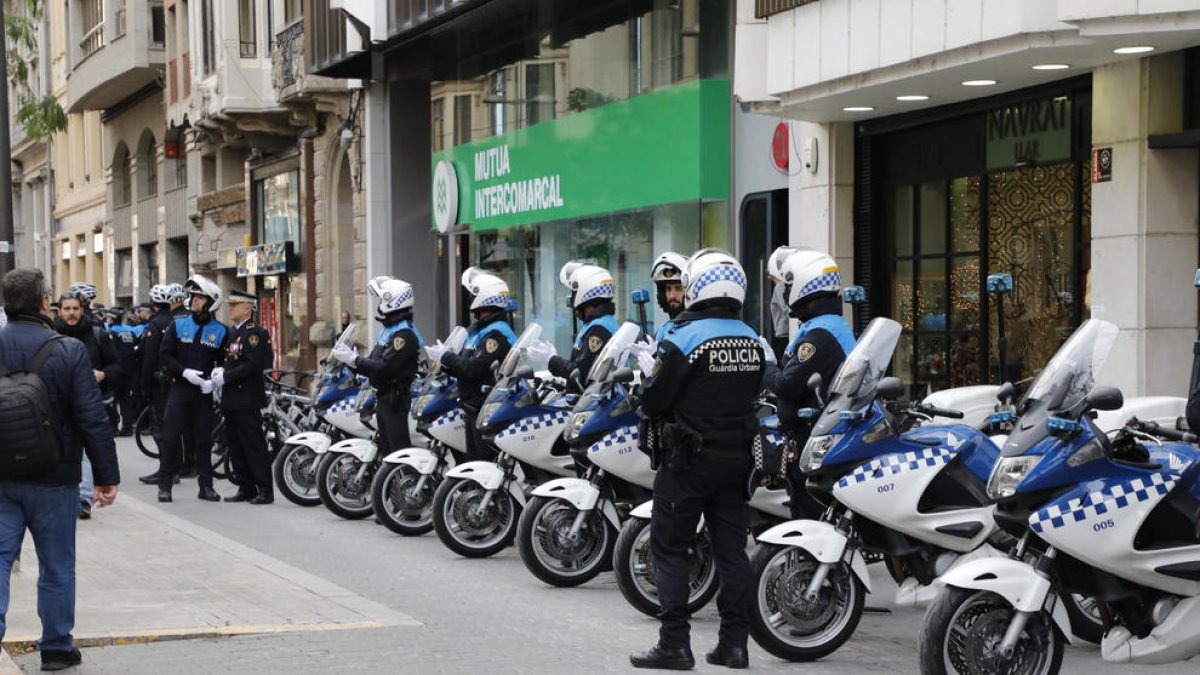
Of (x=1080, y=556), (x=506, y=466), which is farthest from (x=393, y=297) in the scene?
(x=1080, y=556)

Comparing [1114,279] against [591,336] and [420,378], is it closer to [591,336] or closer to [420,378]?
[591,336]

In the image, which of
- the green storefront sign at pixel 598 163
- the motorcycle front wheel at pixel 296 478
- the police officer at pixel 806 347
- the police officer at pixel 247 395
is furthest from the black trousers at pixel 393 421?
the green storefront sign at pixel 598 163

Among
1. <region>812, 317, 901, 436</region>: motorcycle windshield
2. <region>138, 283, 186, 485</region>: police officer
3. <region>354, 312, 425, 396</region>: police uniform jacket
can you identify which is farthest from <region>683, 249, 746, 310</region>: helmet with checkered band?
<region>138, 283, 186, 485</region>: police officer

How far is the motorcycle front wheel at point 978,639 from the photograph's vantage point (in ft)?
21.0

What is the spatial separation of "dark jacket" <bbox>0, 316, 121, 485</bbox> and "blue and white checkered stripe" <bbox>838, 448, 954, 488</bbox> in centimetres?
321

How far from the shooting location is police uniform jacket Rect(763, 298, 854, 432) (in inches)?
360

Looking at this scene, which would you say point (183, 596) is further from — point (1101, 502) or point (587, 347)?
point (1101, 502)

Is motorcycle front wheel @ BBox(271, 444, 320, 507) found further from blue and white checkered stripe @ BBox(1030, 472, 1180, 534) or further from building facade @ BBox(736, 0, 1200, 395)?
blue and white checkered stripe @ BBox(1030, 472, 1180, 534)

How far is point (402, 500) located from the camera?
41.0 ft

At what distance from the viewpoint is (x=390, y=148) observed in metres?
28.1

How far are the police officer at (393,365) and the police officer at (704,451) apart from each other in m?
5.90

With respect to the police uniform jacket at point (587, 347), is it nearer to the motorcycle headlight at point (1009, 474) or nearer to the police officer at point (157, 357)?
the motorcycle headlight at point (1009, 474)

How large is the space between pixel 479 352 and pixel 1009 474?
6.21 m

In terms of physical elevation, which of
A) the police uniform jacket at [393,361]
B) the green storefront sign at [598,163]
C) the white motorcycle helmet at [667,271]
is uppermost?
the green storefront sign at [598,163]
